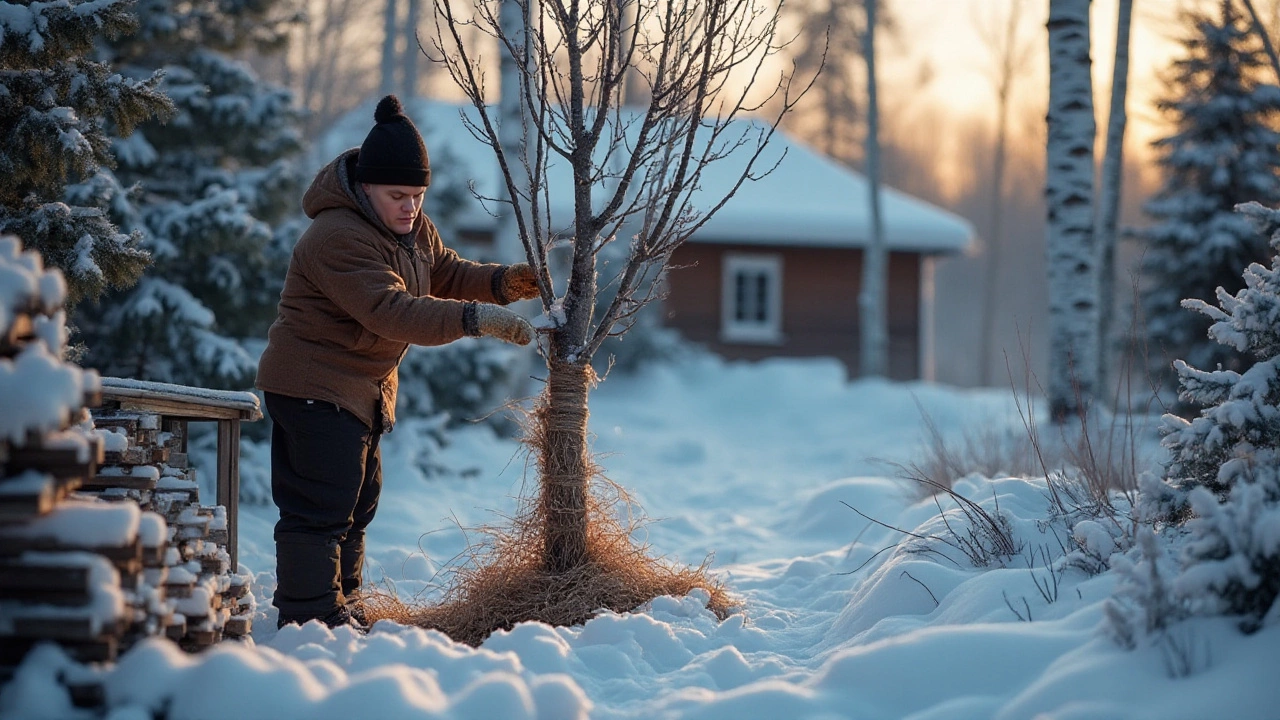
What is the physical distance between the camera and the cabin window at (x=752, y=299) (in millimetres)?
18547

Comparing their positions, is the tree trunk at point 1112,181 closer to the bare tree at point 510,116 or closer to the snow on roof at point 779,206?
the bare tree at point 510,116

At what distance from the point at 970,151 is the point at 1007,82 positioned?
1144 inches

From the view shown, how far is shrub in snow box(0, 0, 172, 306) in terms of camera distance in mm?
3775

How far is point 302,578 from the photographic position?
11.9 feet

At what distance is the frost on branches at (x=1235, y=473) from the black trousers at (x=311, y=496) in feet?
8.67

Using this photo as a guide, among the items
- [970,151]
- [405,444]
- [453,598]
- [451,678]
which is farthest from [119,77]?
[970,151]

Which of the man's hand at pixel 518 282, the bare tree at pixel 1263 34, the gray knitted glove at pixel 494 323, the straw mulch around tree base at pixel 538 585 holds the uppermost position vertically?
the bare tree at pixel 1263 34

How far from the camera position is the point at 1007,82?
2725 centimetres

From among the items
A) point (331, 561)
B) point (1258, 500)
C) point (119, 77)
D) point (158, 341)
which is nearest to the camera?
point (1258, 500)

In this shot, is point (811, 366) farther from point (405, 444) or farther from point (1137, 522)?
point (1137, 522)

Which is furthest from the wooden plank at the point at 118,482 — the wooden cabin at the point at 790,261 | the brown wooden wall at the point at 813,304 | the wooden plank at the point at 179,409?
the brown wooden wall at the point at 813,304

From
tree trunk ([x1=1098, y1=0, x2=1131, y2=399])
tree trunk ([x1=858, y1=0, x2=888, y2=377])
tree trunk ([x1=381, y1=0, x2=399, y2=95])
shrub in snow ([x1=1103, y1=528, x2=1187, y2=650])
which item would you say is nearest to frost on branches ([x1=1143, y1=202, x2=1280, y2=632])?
shrub in snow ([x1=1103, y1=528, x2=1187, y2=650])

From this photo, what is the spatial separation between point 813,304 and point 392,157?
1574 cm

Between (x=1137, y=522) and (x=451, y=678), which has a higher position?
(x=1137, y=522)
